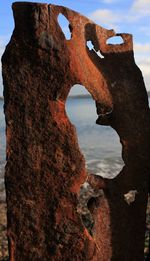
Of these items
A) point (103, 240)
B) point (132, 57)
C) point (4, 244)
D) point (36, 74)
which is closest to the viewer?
point (36, 74)

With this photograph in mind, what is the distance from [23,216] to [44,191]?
0.22m

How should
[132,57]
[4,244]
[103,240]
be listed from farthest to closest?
[4,244], [132,57], [103,240]

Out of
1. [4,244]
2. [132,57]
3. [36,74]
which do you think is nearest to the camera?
[36,74]

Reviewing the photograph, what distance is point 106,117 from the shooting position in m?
3.13

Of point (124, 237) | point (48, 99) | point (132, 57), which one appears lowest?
point (124, 237)

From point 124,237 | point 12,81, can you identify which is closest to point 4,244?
point 124,237

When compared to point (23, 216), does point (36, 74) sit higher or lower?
higher

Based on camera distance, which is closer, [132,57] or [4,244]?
[132,57]

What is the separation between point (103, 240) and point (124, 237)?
0.20m

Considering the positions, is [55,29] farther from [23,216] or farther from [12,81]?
[23,216]

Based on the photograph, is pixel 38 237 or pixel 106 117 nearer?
pixel 38 237

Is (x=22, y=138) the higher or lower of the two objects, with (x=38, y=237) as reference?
higher

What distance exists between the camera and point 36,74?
282cm

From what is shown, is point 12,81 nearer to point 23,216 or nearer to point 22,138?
point 22,138
